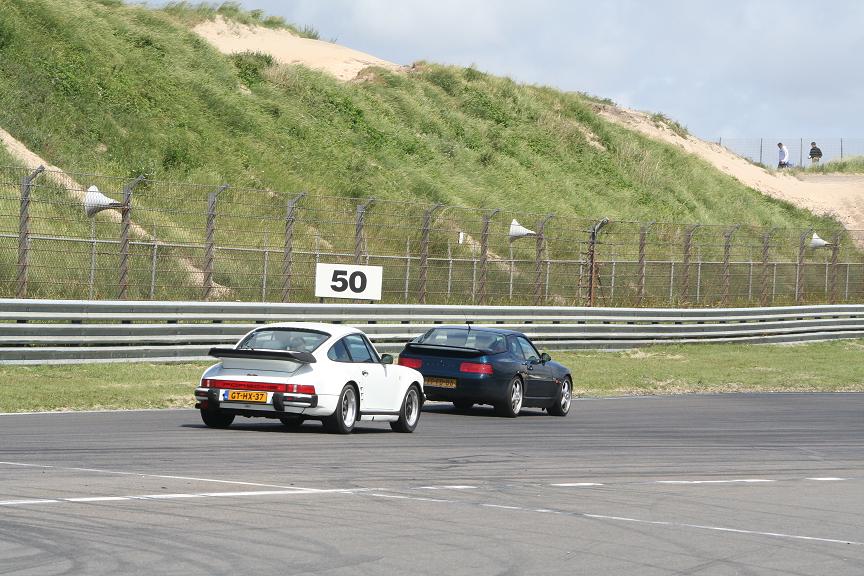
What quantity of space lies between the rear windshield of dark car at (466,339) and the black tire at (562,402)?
1.14m

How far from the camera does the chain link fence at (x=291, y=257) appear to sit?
24641 millimetres

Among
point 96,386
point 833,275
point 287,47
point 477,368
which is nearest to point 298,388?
point 477,368

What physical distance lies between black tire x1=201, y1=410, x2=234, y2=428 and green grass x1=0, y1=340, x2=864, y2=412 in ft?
8.52

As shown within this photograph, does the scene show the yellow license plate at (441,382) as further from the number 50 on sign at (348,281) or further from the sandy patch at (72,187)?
the number 50 on sign at (348,281)

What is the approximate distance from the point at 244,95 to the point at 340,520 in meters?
41.8

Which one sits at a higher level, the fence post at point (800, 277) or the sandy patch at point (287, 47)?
the sandy patch at point (287, 47)

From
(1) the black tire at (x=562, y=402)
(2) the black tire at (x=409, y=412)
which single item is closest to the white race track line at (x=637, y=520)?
(2) the black tire at (x=409, y=412)

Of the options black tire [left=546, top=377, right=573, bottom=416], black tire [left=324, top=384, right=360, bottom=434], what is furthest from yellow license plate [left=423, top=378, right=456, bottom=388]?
black tire [left=324, top=384, right=360, bottom=434]

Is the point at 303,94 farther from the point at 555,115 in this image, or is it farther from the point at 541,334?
the point at 541,334

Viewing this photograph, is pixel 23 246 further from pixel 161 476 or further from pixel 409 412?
pixel 161 476

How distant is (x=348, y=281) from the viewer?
2827cm

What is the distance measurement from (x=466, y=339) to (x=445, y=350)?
1.85ft

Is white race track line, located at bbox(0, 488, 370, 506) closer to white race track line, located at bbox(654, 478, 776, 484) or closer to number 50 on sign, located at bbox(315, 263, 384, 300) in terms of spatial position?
white race track line, located at bbox(654, 478, 776, 484)

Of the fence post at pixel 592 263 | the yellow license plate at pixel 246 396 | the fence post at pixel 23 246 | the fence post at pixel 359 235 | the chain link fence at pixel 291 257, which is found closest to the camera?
the yellow license plate at pixel 246 396
